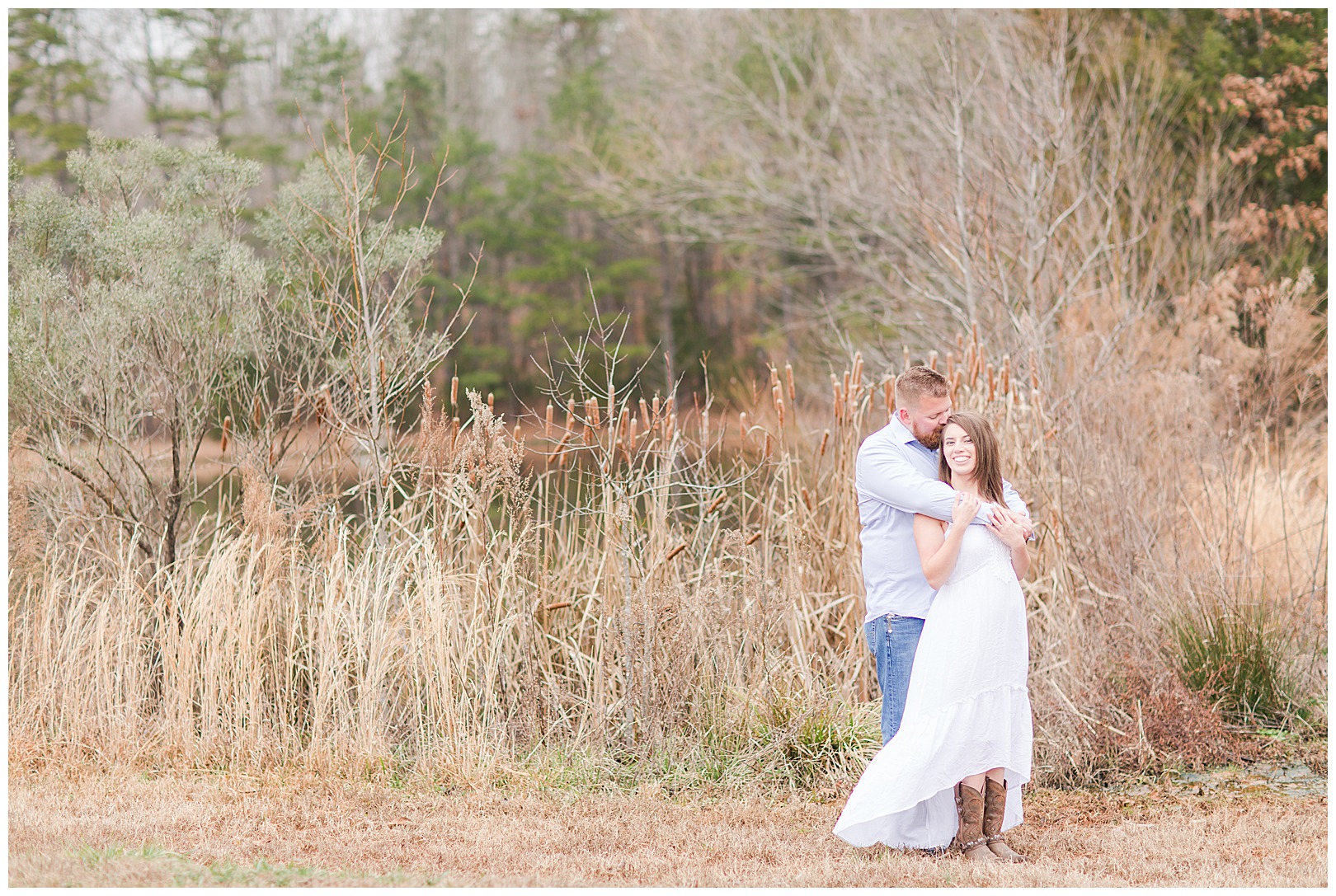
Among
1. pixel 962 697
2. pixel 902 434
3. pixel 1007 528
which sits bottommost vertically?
pixel 962 697

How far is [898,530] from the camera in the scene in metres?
4.08

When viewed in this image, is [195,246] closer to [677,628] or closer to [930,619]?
[677,628]

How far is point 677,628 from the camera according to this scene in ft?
17.3

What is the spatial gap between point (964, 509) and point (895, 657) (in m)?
0.65

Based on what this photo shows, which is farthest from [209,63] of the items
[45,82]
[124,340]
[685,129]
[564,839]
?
[564,839]

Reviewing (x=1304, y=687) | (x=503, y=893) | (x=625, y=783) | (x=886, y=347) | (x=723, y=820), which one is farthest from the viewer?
(x=886, y=347)

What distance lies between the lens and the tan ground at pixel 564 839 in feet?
13.0

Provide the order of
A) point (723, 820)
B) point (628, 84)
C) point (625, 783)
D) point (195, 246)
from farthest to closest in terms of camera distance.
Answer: point (628, 84), point (195, 246), point (625, 783), point (723, 820)

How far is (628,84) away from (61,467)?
2262 centimetres

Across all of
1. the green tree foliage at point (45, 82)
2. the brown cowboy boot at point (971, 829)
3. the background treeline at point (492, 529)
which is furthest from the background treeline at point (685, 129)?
the brown cowboy boot at point (971, 829)

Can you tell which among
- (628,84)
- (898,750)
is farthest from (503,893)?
(628,84)

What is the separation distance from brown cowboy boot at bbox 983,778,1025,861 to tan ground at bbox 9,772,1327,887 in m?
0.09

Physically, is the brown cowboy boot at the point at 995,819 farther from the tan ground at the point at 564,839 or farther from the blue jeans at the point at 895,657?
the blue jeans at the point at 895,657

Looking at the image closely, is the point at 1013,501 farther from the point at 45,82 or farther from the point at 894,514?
the point at 45,82
